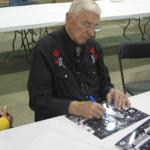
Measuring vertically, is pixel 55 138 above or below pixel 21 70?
above

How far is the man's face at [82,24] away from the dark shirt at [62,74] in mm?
69

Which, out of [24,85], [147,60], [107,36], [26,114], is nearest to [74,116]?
[26,114]

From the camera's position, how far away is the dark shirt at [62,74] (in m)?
1.83

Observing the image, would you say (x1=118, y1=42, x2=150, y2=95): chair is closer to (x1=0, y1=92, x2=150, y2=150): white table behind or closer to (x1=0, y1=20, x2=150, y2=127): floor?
(x1=0, y1=20, x2=150, y2=127): floor

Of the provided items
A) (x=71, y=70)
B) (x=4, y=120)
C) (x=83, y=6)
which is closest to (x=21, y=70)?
(x=71, y=70)

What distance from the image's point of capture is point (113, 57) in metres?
5.06

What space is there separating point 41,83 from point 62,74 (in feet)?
0.47

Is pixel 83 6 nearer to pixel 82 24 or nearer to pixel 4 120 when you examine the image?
pixel 82 24

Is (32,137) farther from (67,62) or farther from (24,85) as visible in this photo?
(24,85)

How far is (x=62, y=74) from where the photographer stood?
1.92 meters

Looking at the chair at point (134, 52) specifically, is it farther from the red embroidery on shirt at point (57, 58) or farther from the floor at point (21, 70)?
the floor at point (21, 70)

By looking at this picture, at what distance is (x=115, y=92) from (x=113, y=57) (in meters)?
3.25

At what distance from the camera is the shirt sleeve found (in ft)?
5.97

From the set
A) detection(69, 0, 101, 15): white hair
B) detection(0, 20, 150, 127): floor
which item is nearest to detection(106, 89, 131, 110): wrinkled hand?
detection(69, 0, 101, 15): white hair
